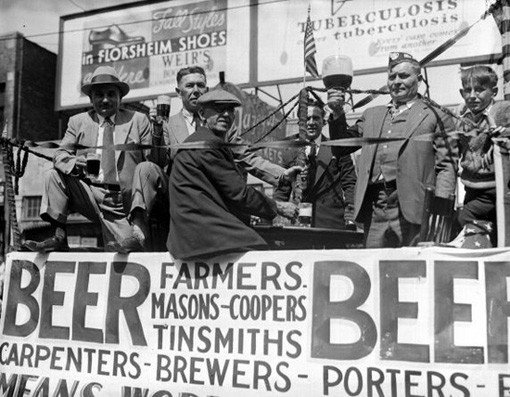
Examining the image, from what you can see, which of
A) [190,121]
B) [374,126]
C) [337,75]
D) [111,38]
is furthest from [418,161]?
[111,38]

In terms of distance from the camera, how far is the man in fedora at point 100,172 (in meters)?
4.45

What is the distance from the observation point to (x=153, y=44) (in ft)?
52.9

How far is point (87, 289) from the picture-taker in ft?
13.5

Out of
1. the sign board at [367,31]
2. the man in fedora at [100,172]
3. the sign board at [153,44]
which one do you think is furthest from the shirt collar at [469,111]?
the sign board at [153,44]

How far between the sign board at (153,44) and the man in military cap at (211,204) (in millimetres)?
10830

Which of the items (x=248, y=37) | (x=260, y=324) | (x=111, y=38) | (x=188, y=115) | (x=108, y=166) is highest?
(x=111, y=38)

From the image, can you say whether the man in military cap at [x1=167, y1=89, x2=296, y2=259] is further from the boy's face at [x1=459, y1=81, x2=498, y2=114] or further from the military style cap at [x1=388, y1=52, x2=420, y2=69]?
the boy's face at [x1=459, y1=81, x2=498, y2=114]

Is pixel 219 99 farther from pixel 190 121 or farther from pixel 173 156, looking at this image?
pixel 190 121

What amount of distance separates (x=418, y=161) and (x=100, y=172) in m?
2.29

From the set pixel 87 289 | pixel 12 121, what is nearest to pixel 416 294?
pixel 87 289

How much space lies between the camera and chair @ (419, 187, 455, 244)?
3.46 m

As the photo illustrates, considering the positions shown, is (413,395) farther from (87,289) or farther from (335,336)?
(87,289)

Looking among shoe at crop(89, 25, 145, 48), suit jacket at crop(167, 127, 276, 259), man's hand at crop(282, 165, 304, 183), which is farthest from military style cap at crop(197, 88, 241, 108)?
shoe at crop(89, 25, 145, 48)

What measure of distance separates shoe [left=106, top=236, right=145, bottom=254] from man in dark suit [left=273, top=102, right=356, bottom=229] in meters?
1.41
